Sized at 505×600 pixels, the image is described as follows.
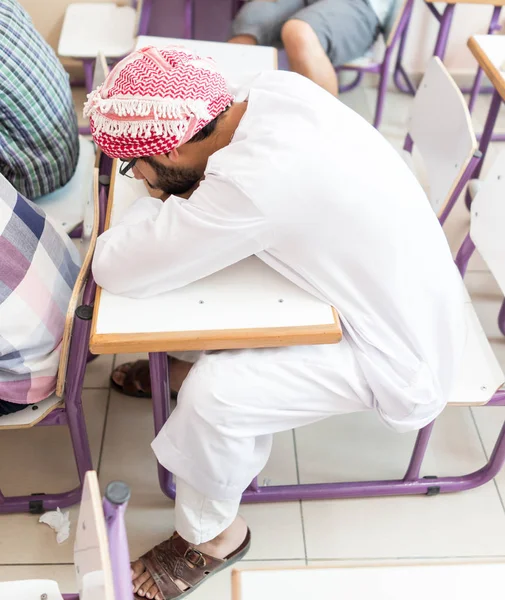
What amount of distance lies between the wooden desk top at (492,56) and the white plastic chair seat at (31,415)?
1.58m

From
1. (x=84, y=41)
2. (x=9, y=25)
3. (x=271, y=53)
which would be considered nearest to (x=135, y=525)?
(x=9, y=25)

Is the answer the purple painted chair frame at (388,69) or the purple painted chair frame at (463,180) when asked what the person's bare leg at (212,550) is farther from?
the purple painted chair frame at (388,69)

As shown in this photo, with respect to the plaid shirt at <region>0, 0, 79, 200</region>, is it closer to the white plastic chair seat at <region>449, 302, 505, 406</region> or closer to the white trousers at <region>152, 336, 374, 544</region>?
the white trousers at <region>152, 336, 374, 544</region>

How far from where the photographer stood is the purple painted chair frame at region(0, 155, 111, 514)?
137 centimetres

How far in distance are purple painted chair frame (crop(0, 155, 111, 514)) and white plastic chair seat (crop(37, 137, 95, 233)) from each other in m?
0.22

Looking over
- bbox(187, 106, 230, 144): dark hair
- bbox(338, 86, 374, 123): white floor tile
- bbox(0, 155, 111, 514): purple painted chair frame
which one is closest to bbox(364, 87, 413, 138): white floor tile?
bbox(338, 86, 374, 123): white floor tile

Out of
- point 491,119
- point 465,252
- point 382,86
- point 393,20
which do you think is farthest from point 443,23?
point 465,252

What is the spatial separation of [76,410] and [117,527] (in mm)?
697

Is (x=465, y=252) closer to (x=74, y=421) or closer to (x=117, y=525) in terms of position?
(x=74, y=421)

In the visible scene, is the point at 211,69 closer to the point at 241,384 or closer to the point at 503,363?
the point at 241,384

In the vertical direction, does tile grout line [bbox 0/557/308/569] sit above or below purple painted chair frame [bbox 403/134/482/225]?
below

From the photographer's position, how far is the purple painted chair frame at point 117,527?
854mm

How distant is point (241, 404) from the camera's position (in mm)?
1382

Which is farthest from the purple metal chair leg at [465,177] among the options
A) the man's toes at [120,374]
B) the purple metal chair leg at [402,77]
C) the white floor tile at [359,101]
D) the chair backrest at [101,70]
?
the purple metal chair leg at [402,77]
